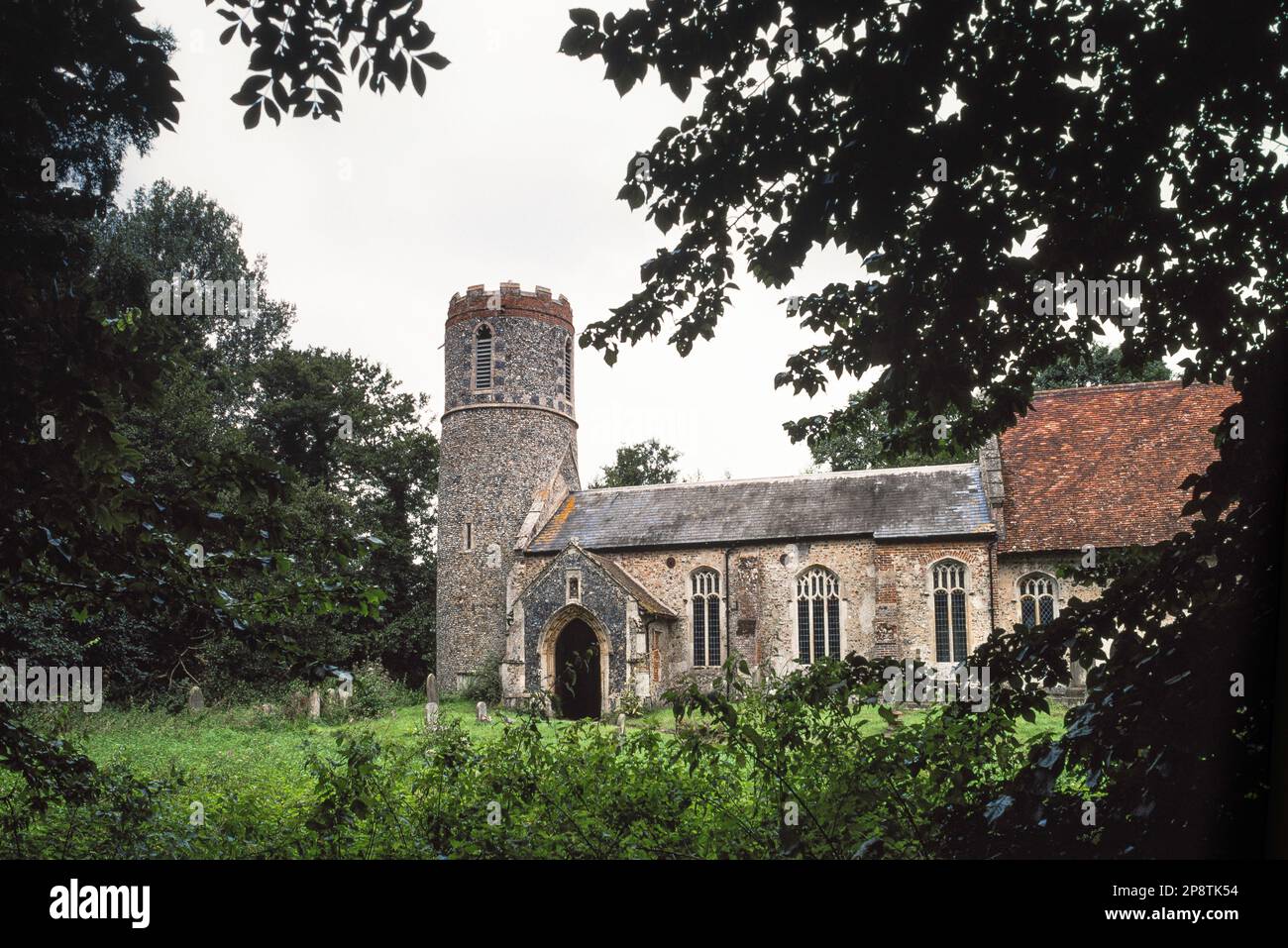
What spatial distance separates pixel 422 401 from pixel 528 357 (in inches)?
329

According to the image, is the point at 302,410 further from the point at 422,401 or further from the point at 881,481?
the point at 881,481

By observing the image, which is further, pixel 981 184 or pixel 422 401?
pixel 422 401

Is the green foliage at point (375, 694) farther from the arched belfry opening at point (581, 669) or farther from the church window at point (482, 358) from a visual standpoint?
the church window at point (482, 358)

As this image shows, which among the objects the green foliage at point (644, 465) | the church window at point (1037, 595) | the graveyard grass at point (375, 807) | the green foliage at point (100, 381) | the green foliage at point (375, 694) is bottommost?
the green foliage at point (375, 694)

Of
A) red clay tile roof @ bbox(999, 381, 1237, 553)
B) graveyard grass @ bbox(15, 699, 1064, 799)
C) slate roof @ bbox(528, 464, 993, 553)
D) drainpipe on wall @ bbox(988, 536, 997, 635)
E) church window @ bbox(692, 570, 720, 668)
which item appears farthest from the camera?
church window @ bbox(692, 570, 720, 668)

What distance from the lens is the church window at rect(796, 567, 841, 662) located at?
2330 cm

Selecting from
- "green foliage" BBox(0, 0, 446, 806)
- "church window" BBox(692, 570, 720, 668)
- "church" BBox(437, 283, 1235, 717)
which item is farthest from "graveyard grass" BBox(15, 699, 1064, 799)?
"church window" BBox(692, 570, 720, 668)

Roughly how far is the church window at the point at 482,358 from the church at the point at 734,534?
6cm

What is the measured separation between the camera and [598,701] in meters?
24.1

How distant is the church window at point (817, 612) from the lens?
76.4ft

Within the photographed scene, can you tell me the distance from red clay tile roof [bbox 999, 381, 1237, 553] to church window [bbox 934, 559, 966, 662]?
149 centimetres

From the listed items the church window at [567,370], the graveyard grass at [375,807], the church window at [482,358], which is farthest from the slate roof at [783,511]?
the graveyard grass at [375,807]

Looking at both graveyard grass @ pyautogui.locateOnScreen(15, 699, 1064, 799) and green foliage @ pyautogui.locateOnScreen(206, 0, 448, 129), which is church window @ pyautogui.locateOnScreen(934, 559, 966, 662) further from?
green foliage @ pyautogui.locateOnScreen(206, 0, 448, 129)
